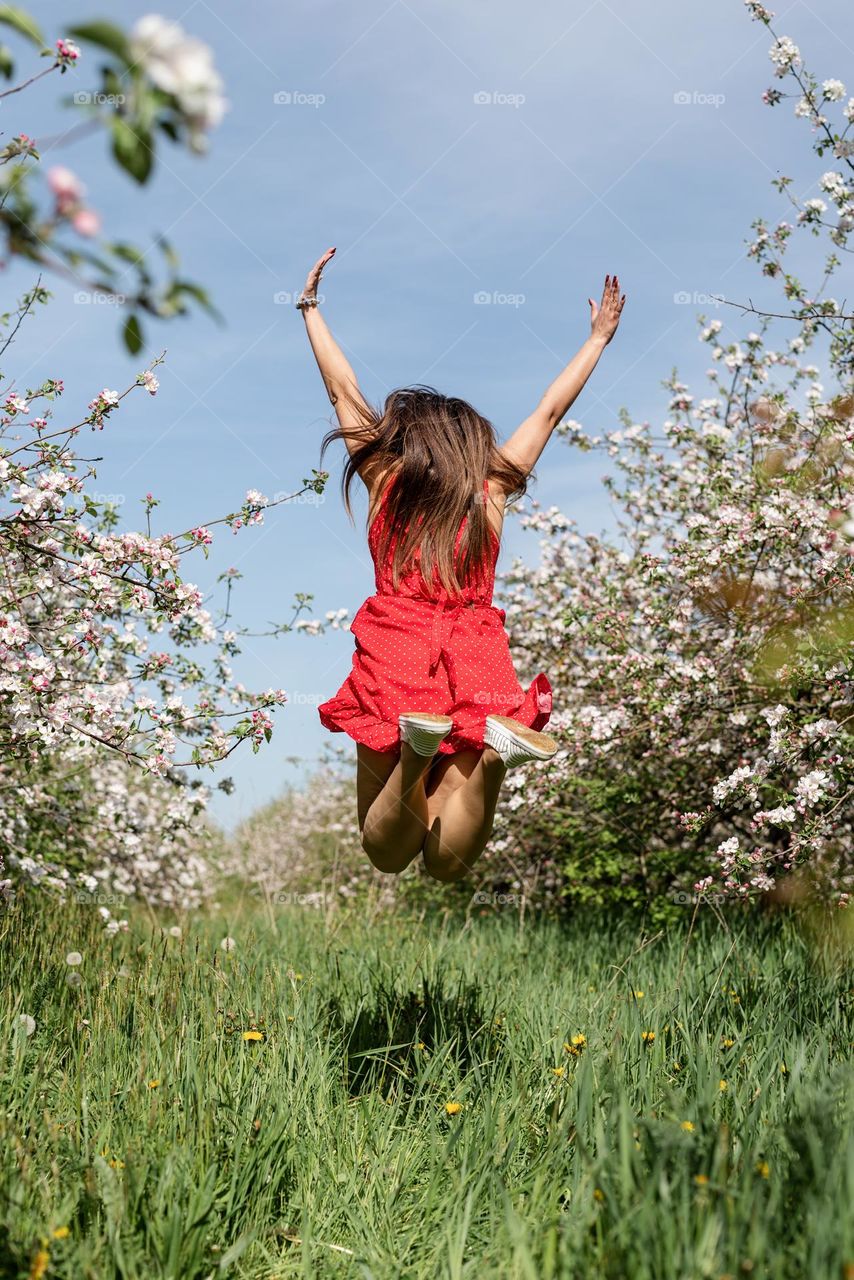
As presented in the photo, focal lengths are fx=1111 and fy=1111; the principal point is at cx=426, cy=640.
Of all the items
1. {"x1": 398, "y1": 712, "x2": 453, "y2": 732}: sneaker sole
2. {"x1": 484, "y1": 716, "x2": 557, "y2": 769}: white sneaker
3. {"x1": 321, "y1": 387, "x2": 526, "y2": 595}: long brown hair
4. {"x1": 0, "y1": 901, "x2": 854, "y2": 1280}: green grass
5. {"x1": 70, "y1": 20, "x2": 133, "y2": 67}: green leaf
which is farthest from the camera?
{"x1": 321, "y1": 387, "x2": 526, "y2": 595}: long brown hair

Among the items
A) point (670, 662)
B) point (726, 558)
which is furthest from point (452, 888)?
point (726, 558)

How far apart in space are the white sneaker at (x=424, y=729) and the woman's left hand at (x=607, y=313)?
5.71 ft

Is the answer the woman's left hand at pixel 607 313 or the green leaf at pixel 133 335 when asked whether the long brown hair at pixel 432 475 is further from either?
the green leaf at pixel 133 335

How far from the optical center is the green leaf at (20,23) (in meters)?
1.45

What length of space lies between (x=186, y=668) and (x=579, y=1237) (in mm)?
4035

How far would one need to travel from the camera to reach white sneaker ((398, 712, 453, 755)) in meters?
3.12

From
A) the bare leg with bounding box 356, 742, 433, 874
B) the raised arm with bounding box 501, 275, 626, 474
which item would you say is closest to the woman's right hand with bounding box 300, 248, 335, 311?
the raised arm with bounding box 501, 275, 626, 474

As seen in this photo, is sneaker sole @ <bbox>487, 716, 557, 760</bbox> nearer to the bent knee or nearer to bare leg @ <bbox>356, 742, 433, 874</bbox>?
bare leg @ <bbox>356, 742, 433, 874</bbox>

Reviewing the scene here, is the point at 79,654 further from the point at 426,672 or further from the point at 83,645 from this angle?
the point at 426,672

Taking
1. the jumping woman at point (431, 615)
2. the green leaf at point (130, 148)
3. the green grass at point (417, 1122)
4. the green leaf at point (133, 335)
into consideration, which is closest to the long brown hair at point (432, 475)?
the jumping woman at point (431, 615)

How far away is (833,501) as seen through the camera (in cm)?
507

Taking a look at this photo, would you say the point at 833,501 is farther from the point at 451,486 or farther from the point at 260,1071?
the point at 260,1071

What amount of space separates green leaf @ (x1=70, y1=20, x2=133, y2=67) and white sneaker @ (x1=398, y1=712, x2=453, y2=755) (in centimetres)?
212

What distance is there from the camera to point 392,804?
11.3 feet
